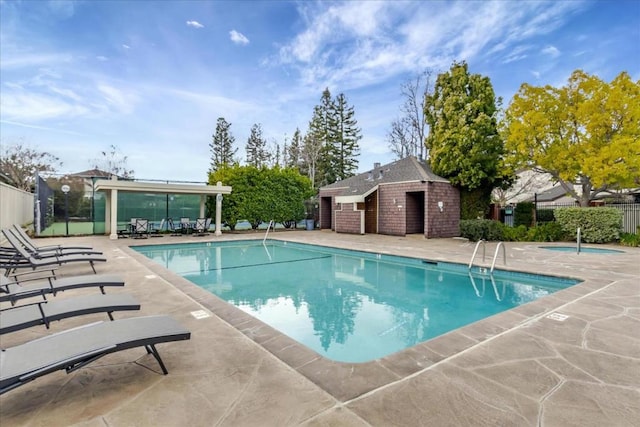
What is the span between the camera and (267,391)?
2.78 meters

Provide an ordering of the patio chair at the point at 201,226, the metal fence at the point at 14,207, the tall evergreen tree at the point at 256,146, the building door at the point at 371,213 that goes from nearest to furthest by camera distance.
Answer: the metal fence at the point at 14,207, the patio chair at the point at 201,226, the building door at the point at 371,213, the tall evergreen tree at the point at 256,146

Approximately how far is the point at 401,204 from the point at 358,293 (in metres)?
11.9

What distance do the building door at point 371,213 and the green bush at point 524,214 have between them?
26.9ft

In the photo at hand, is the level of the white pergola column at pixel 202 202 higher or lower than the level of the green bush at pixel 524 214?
higher

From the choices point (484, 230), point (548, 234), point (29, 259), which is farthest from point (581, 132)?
point (29, 259)

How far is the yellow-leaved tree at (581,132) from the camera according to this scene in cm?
1489

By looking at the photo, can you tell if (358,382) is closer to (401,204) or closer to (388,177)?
(401,204)

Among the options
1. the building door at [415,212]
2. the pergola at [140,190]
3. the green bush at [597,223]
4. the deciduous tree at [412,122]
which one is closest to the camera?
the green bush at [597,223]

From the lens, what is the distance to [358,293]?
7820 mm

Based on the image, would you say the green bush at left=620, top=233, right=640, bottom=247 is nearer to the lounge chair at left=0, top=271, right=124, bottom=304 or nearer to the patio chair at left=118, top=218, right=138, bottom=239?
the lounge chair at left=0, top=271, right=124, bottom=304

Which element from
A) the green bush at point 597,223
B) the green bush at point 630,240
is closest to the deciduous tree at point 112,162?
the green bush at point 597,223

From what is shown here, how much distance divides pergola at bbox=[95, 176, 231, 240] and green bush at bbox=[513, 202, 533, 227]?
17.2 meters

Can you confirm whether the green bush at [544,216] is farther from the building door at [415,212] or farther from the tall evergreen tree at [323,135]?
the tall evergreen tree at [323,135]

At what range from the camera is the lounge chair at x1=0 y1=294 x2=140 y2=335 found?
3.21 m
